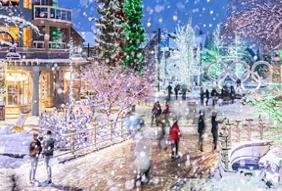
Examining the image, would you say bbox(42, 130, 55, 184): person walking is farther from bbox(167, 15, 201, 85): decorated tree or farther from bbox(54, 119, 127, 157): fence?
bbox(167, 15, 201, 85): decorated tree

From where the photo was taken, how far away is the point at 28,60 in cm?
2802

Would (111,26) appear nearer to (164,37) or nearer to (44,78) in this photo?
(44,78)

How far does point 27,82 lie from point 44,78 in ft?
9.79

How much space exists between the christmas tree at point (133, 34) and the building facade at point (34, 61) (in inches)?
212

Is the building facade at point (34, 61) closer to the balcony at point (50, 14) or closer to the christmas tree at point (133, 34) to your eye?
the balcony at point (50, 14)

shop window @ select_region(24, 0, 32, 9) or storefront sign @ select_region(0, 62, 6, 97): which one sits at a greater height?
shop window @ select_region(24, 0, 32, 9)

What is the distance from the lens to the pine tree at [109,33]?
34.5 m

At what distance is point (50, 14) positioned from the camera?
106 feet

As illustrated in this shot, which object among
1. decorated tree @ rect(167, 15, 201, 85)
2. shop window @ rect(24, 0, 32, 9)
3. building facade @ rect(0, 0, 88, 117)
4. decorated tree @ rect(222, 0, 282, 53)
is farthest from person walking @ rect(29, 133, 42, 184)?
decorated tree @ rect(167, 15, 201, 85)

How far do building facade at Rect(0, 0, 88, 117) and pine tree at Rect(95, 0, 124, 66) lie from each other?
9.19 ft

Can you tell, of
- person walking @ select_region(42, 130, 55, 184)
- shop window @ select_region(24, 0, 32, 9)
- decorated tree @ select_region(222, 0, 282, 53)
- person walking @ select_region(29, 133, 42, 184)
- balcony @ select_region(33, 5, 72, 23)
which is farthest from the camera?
balcony @ select_region(33, 5, 72, 23)

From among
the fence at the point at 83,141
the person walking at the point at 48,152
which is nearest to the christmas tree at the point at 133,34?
the fence at the point at 83,141

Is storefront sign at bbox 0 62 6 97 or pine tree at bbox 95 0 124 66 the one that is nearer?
storefront sign at bbox 0 62 6 97

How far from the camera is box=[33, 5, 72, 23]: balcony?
1250 inches
